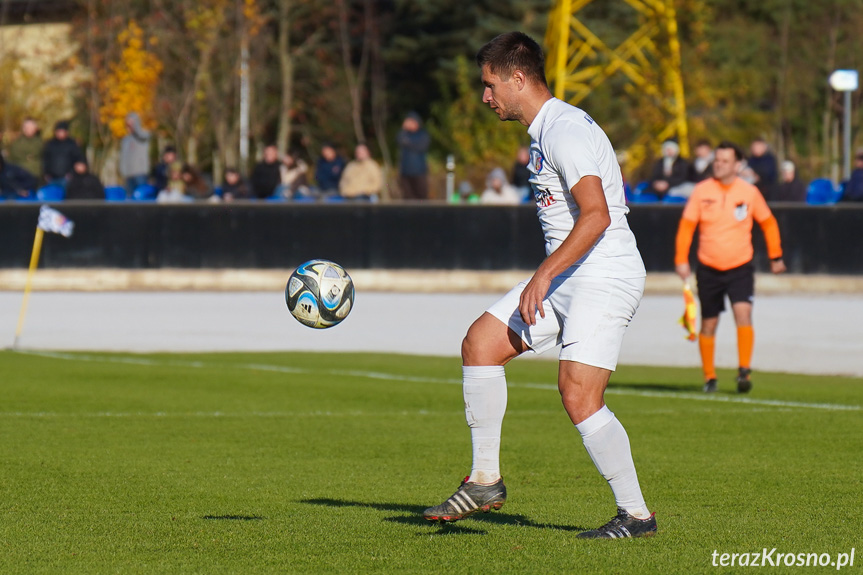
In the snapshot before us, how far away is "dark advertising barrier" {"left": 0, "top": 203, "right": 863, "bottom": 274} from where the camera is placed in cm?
2609

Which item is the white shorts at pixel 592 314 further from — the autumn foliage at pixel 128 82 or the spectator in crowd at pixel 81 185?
the autumn foliage at pixel 128 82

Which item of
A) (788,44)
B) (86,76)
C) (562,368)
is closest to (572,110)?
(562,368)

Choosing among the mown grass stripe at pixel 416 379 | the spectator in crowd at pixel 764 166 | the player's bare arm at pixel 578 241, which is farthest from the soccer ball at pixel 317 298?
the spectator in crowd at pixel 764 166

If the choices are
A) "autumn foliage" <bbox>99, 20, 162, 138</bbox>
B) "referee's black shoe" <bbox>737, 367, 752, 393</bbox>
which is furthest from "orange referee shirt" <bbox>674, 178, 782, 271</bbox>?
"autumn foliage" <bbox>99, 20, 162, 138</bbox>

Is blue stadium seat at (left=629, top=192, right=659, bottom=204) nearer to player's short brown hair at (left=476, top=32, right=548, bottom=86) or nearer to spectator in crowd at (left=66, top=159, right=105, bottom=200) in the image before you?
spectator in crowd at (left=66, top=159, right=105, bottom=200)

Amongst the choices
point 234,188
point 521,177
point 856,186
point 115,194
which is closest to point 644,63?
point 521,177

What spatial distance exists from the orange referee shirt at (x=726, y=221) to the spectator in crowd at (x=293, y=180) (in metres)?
16.5

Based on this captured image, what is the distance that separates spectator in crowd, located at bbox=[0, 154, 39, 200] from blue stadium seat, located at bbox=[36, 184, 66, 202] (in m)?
0.23

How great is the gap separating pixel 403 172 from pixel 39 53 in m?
18.5

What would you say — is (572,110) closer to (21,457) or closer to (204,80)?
(21,457)

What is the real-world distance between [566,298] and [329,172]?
23422mm

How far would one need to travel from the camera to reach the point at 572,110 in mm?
6434

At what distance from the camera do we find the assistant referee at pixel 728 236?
13172 millimetres

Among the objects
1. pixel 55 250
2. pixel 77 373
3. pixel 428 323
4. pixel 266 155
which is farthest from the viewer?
pixel 266 155
